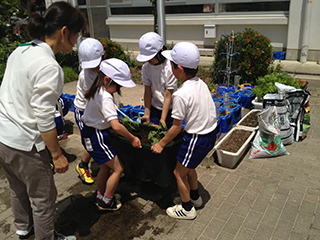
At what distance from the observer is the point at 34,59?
2.32m

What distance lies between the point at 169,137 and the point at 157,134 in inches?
16.5

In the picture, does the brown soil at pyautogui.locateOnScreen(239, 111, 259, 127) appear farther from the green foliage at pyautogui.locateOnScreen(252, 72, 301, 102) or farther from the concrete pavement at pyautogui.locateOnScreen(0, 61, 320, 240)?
the concrete pavement at pyautogui.locateOnScreen(0, 61, 320, 240)

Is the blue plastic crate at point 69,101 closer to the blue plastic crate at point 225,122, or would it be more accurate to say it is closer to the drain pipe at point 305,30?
the blue plastic crate at point 225,122

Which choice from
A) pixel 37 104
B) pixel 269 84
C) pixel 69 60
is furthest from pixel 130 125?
pixel 69 60

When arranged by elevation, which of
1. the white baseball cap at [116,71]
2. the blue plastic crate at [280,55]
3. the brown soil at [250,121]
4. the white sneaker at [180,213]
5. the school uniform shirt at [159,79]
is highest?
the white baseball cap at [116,71]

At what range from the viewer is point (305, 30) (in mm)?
8633

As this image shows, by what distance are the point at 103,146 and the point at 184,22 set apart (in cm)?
870

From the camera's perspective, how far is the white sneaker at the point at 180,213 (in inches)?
126

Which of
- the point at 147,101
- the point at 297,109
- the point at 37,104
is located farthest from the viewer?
the point at 297,109

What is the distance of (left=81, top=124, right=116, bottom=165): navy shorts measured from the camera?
10.2ft

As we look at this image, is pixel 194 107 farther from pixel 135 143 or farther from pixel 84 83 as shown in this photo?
pixel 84 83

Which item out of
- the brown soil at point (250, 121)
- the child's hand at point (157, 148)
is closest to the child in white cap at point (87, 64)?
the child's hand at point (157, 148)

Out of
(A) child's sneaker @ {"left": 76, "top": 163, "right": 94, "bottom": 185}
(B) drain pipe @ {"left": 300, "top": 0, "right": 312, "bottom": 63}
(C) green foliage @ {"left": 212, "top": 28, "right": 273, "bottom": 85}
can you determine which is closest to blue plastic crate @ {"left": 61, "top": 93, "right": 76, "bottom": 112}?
(A) child's sneaker @ {"left": 76, "top": 163, "right": 94, "bottom": 185}

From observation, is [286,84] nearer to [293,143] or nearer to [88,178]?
[293,143]
